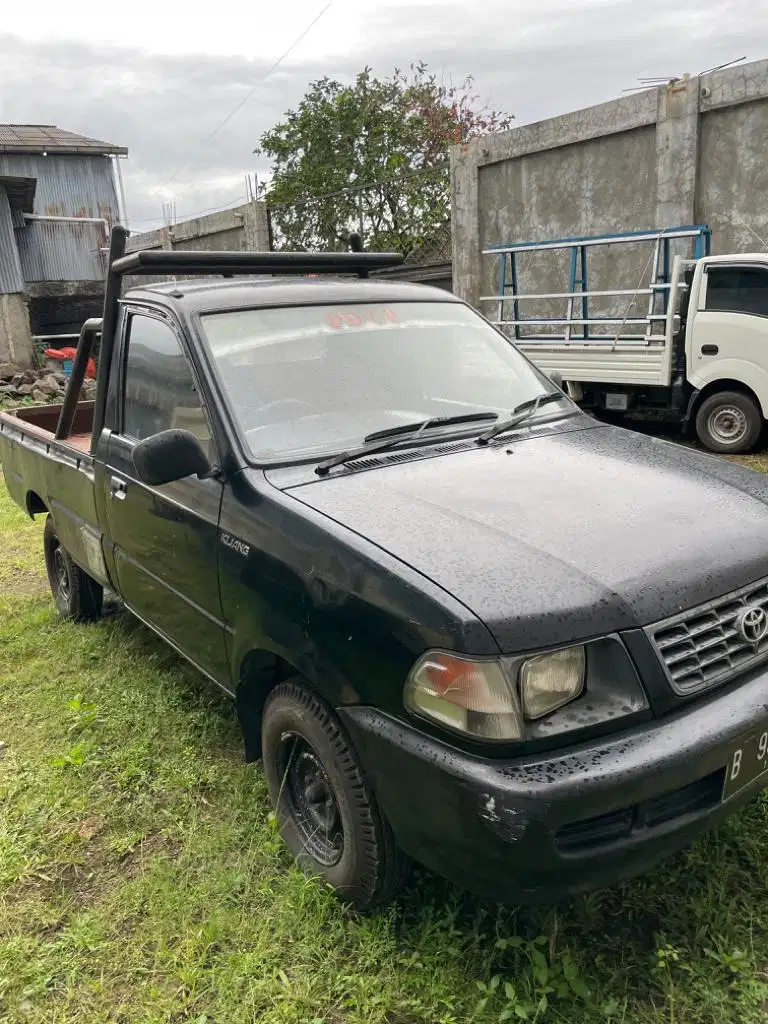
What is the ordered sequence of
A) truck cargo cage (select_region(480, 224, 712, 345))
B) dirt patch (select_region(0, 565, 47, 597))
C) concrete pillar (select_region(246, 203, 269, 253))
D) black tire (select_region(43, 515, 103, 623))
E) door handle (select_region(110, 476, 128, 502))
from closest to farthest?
door handle (select_region(110, 476, 128, 502))
black tire (select_region(43, 515, 103, 623))
dirt patch (select_region(0, 565, 47, 597))
truck cargo cage (select_region(480, 224, 712, 345))
concrete pillar (select_region(246, 203, 269, 253))

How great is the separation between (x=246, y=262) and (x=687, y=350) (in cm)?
644

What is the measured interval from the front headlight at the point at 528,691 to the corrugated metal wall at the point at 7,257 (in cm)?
2075

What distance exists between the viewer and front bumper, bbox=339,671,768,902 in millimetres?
1746

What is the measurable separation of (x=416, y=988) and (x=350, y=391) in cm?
193

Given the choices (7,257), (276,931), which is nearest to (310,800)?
(276,931)

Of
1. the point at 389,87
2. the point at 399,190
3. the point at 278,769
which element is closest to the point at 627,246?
the point at 399,190

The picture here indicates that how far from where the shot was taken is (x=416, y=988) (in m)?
2.11

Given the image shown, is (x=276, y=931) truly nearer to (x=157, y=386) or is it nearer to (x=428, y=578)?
(x=428, y=578)

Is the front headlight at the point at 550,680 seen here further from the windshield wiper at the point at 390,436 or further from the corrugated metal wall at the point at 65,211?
the corrugated metal wall at the point at 65,211

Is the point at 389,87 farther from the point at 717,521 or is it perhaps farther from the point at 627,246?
the point at 717,521

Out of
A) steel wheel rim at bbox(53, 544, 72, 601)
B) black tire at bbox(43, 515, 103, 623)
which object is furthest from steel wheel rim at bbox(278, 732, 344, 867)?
steel wheel rim at bbox(53, 544, 72, 601)

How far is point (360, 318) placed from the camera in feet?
10.6

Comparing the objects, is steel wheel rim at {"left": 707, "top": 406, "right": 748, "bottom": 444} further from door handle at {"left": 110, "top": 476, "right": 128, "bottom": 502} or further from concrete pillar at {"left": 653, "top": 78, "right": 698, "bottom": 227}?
door handle at {"left": 110, "top": 476, "right": 128, "bottom": 502}

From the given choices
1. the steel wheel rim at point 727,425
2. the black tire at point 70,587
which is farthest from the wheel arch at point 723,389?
the black tire at point 70,587
